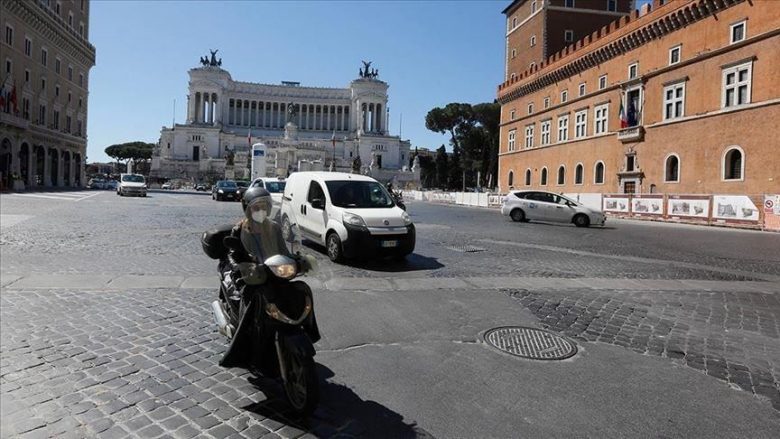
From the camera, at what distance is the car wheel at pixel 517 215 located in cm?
2437

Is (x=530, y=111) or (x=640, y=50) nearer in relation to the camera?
(x=640, y=50)

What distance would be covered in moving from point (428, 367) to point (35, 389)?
3.16 metres

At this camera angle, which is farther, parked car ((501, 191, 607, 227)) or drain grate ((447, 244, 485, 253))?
parked car ((501, 191, 607, 227))

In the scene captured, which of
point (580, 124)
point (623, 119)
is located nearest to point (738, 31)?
point (623, 119)

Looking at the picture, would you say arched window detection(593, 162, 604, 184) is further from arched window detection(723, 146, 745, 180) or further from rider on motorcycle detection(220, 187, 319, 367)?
rider on motorcycle detection(220, 187, 319, 367)

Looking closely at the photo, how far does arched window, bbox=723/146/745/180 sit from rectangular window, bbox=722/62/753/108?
270 cm

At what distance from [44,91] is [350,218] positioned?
58866 millimetres

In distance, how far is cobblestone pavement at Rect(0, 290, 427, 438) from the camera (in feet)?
11.1

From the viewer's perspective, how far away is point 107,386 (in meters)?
4.00


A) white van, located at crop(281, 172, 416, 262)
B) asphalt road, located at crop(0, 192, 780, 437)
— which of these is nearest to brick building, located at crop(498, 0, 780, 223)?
asphalt road, located at crop(0, 192, 780, 437)

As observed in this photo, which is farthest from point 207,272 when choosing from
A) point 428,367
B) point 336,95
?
point 336,95

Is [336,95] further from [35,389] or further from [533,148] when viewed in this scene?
[35,389]

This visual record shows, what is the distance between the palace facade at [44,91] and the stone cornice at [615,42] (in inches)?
1898

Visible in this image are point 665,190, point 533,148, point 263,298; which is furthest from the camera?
point 533,148
